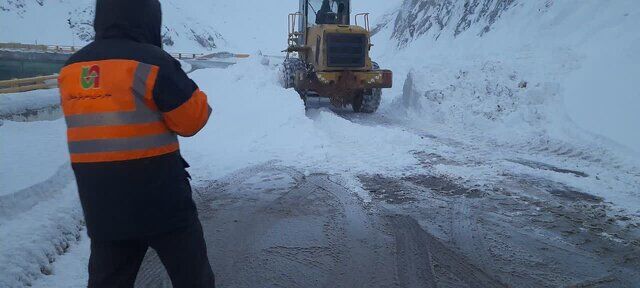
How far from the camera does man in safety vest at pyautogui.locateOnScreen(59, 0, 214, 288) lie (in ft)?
7.01

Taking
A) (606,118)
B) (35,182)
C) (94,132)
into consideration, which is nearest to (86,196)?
(94,132)

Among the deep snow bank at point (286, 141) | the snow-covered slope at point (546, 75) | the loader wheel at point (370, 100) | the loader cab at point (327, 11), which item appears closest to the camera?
the deep snow bank at point (286, 141)

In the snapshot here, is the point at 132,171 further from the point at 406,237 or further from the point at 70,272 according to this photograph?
the point at 406,237

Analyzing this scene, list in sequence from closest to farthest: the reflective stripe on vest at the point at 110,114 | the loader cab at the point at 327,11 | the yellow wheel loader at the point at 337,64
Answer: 1. the reflective stripe on vest at the point at 110,114
2. the yellow wheel loader at the point at 337,64
3. the loader cab at the point at 327,11

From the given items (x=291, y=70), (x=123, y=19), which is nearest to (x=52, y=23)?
(x=291, y=70)

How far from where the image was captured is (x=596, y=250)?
443 cm

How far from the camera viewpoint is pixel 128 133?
2148mm

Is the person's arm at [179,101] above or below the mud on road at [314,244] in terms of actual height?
above

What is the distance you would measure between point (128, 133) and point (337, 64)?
11913 millimetres

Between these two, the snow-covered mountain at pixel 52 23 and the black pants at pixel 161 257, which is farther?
the snow-covered mountain at pixel 52 23

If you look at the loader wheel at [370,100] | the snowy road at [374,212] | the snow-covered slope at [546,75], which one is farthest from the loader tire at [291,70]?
the snowy road at [374,212]

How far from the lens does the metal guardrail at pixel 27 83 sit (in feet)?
50.2

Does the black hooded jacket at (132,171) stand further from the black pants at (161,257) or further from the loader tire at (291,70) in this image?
the loader tire at (291,70)

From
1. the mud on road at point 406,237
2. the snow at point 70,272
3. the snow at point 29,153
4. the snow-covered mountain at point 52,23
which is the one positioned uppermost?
the snow-covered mountain at point 52,23
